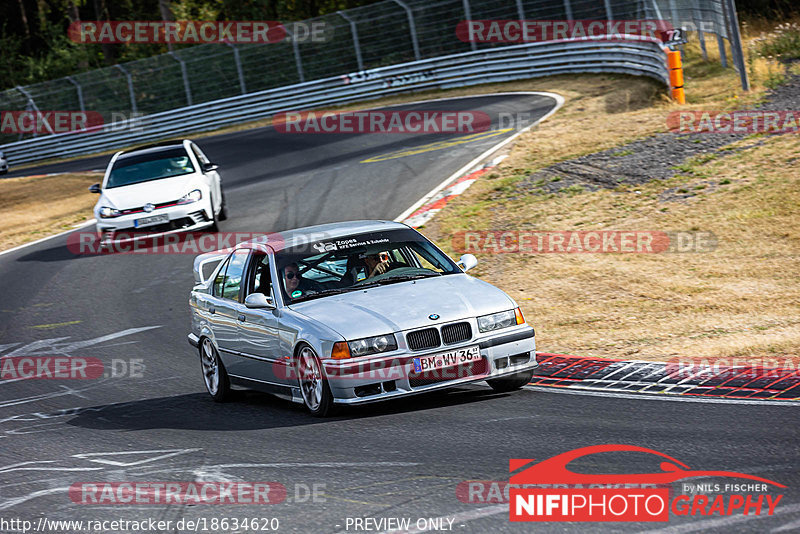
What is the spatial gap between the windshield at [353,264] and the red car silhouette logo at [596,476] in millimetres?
2952

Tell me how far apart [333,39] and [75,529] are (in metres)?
33.8

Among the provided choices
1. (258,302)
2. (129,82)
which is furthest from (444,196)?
(129,82)

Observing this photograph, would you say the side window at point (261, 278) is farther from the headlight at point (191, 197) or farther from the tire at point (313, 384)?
the headlight at point (191, 197)

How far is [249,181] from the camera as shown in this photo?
79.5 feet

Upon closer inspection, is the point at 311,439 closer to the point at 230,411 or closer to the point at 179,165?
the point at 230,411

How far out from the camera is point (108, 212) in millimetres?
18422

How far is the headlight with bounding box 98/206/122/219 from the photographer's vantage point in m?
18.3

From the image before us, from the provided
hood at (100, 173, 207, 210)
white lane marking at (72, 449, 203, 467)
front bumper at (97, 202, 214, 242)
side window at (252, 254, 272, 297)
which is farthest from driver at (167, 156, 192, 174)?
white lane marking at (72, 449, 203, 467)

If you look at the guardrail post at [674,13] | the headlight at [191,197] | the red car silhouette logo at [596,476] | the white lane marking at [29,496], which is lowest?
the red car silhouette logo at [596,476]

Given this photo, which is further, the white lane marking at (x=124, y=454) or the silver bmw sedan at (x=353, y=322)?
the silver bmw sedan at (x=353, y=322)

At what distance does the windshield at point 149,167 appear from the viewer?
19078 mm

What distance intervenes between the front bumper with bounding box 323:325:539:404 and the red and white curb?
27.8 ft

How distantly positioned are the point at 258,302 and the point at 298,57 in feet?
103

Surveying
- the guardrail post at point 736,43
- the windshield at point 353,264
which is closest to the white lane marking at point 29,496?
the windshield at point 353,264
